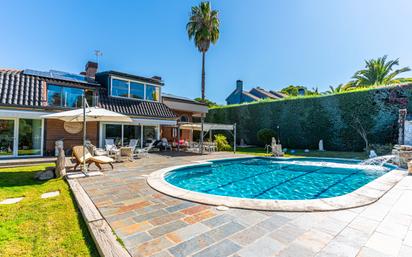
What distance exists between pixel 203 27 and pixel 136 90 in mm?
13997

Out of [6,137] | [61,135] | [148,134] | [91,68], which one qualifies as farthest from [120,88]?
[6,137]

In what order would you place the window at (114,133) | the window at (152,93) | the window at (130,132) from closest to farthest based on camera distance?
the window at (114,133) → the window at (130,132) → the window at (152,93)

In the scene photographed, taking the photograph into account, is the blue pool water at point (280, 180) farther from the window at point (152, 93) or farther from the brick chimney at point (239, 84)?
the brick chimney at point (239, 84)

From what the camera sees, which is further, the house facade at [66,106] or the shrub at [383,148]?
the shrub at [383,148]

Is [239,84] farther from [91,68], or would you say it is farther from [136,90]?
[91,68]

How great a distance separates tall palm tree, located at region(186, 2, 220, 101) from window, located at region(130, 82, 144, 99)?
9.77m

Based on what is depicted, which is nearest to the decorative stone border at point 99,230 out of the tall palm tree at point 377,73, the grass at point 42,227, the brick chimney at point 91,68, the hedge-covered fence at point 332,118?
the grass at point 42,227

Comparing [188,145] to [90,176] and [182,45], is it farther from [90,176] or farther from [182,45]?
[182,45]

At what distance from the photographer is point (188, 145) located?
71.1ft

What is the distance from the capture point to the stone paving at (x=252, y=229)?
3393 millimetres

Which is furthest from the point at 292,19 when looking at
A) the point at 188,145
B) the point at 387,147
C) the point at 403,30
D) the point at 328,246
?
the point at 328,246

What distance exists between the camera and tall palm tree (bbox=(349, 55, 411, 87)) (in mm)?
26459

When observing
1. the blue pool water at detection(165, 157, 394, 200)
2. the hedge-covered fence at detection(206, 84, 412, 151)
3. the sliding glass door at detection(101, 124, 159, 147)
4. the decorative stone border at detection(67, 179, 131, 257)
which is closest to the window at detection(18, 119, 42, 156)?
the sliding glass door at detection(101, 124, 159, 147)

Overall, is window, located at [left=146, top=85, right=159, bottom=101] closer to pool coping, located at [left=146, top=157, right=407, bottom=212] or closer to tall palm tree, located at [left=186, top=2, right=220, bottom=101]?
tall palm tree, located at [left=186, top=2, right=220, bottom=101]
